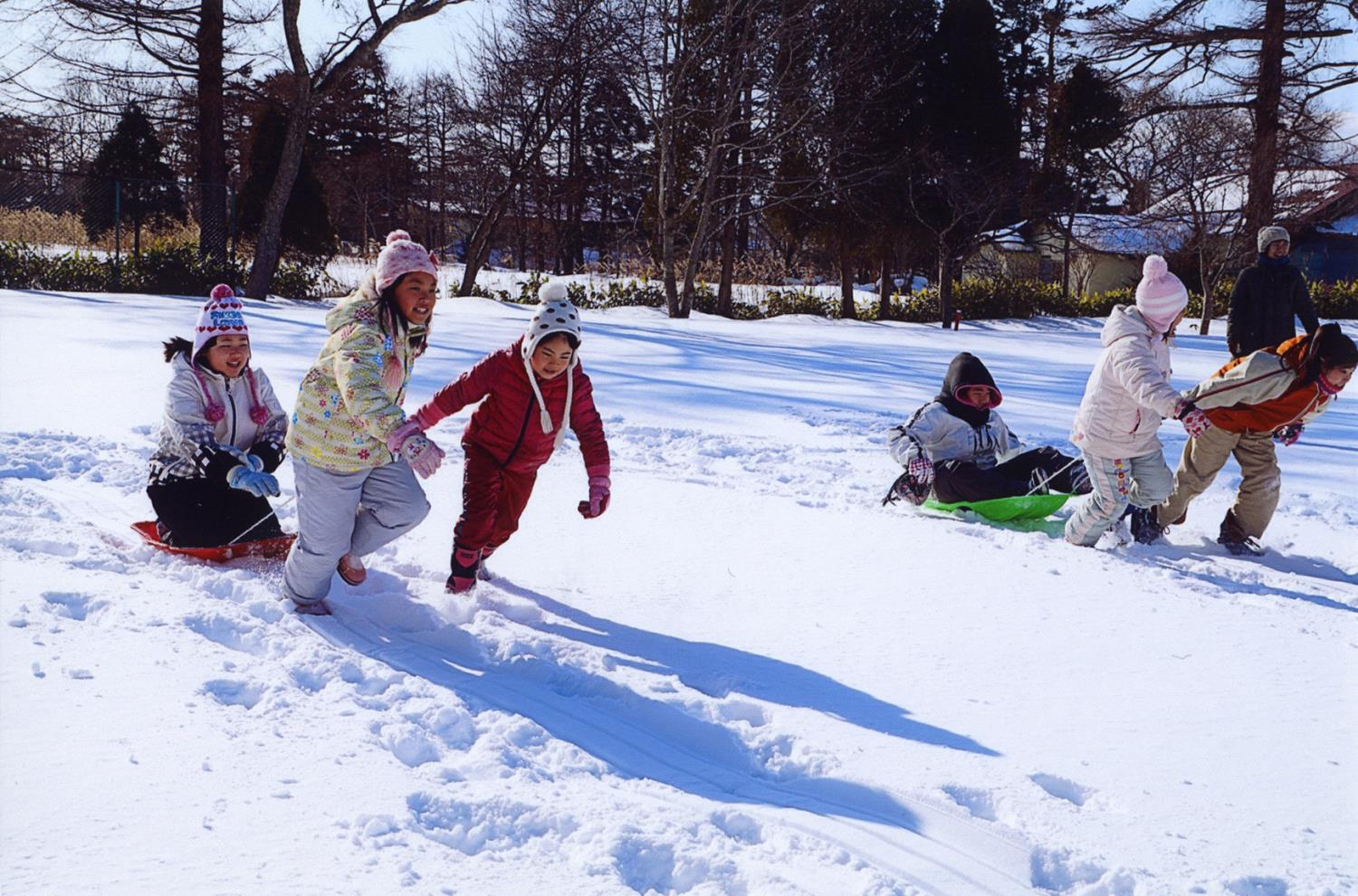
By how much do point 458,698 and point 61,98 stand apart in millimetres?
21336

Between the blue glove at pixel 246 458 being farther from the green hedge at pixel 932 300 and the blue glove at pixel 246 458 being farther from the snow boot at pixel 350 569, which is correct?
the green hedge at pixel 932 300

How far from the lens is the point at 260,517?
4199 mm

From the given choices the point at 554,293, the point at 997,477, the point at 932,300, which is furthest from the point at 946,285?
the point at 554,293

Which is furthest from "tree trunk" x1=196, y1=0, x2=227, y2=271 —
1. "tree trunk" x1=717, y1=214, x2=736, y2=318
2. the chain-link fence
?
"tree trunk" x1=717, y1=214, x2=736, y2=318

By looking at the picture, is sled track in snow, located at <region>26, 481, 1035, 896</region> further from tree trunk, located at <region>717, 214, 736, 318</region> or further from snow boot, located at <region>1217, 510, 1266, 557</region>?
tree trunk, located at <region>717, 214, 736, 318</region>

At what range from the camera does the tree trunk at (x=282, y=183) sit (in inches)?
647

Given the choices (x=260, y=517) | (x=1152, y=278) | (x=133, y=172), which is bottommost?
(x=260, y=517)

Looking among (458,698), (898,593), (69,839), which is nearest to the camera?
(69,839)

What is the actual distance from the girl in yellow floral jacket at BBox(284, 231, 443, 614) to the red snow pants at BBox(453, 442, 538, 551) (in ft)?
0.74

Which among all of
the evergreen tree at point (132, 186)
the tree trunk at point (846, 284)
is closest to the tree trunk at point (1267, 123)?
the tree trunk at point (846, 284)

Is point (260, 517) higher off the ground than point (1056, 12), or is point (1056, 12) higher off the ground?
point (1056, 12)

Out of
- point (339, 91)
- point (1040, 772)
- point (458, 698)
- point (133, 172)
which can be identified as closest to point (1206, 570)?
point (1040, 772)

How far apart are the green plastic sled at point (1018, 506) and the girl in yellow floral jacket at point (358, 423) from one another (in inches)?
120

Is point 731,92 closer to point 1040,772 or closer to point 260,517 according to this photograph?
point 260,517
